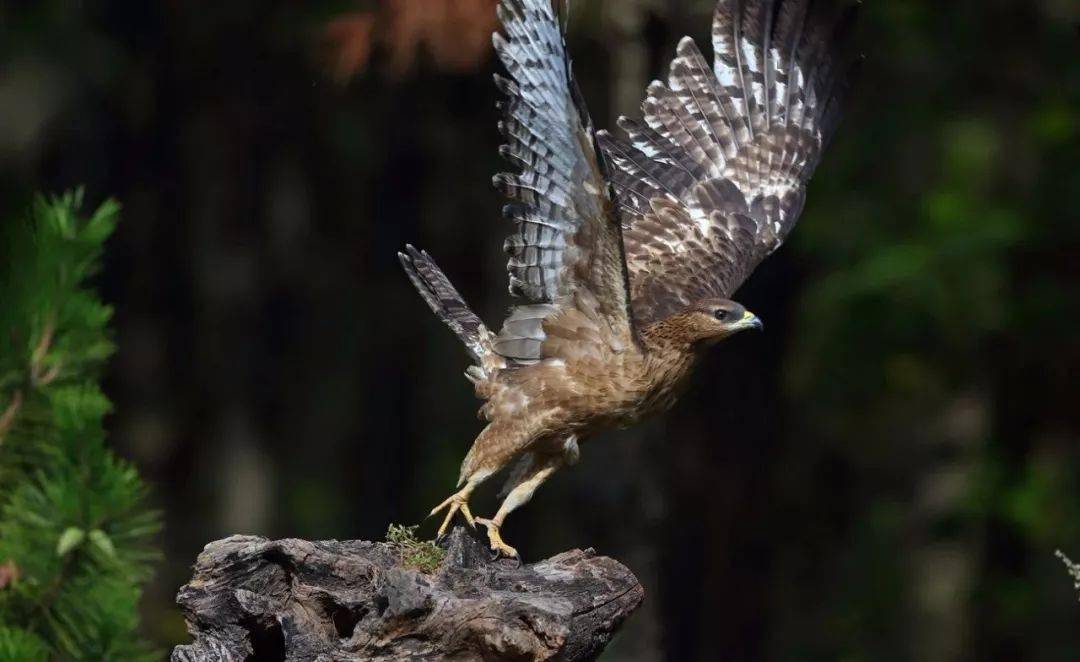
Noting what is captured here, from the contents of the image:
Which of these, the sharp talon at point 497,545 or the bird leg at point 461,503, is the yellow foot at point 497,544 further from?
the bird leg at point 461,503

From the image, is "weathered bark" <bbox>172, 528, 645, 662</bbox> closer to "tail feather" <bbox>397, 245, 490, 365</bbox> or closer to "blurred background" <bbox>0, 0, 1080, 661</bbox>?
"tail feather" <bbox>397, 245, 490, 365</bbox>

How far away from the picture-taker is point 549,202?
5125mm

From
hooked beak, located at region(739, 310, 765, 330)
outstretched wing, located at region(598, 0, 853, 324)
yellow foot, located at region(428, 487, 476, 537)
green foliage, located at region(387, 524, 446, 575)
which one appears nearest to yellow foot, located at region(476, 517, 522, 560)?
yellow foot, located at region(428, 487, 476, 537)

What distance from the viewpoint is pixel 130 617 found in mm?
3279

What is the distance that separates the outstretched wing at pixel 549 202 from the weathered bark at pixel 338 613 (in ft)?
5.08

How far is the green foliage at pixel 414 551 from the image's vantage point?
3990 mm

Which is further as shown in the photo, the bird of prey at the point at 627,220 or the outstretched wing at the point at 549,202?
the bird of prey at the point at 627,220

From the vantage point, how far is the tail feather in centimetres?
584

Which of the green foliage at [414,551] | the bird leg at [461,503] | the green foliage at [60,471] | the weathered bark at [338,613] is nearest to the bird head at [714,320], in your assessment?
the bird leg at [461,503]

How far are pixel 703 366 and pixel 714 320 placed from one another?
305cm

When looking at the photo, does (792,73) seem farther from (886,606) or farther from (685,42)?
(886,606)

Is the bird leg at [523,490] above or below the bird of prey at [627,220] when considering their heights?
below

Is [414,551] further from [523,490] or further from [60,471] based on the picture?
[523,490]

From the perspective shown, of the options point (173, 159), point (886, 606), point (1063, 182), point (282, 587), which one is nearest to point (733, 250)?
point (282, 587)
